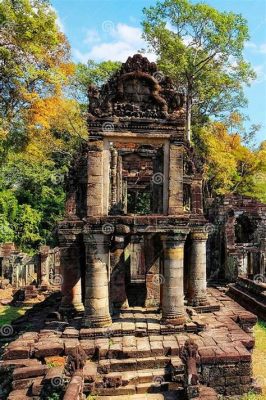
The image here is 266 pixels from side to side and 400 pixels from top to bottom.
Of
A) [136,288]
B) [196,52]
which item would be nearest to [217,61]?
[196,52]

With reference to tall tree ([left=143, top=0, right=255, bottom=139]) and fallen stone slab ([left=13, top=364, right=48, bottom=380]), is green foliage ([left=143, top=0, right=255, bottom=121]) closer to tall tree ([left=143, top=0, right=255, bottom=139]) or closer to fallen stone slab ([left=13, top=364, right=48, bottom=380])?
tall tree ([left=143, top=0, right=255, bottom=139])

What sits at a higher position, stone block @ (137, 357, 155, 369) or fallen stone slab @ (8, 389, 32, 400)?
stone block @ (137, 357, 155, 369)

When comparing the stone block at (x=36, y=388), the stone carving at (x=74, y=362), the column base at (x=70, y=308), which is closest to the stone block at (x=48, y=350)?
the stone block at (x=36, y=388)

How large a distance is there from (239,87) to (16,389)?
83.5 ft

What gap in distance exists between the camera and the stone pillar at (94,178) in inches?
360

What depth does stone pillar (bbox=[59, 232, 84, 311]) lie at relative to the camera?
10.4 m

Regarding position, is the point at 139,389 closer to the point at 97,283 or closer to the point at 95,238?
the point at 97,283

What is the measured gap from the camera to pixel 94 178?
9156 mm

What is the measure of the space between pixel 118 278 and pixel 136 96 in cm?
556

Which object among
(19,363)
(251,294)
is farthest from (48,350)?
(251,294)

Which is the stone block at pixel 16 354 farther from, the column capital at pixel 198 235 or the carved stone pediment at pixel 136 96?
the column capital at pixel 198 235

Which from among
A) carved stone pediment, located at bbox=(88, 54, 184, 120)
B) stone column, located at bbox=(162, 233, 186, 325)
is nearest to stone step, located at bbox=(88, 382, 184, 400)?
stone column, located at bbox=(162, 233, 186, 325)

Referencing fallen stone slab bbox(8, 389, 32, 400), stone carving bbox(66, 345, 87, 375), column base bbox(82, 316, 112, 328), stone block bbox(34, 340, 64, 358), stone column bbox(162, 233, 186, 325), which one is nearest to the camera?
fallen stone slab bbox(8, 389, 32, 400)

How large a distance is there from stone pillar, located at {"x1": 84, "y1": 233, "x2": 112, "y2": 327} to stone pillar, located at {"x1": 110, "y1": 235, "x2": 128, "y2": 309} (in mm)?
1874
